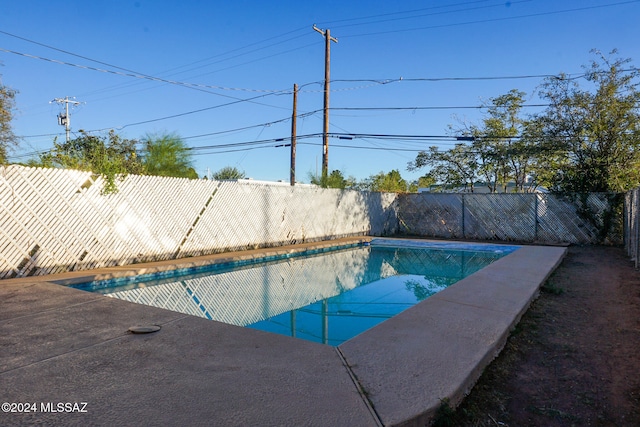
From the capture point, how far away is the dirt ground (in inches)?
92.4

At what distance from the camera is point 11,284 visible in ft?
17.7

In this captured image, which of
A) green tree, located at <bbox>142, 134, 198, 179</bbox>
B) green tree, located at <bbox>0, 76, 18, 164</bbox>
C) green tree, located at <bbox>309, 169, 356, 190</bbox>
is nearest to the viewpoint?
green tree, located at <bbox>0, 76, 18, 164</bbox>

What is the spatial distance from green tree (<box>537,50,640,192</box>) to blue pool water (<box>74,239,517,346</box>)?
16.5ft

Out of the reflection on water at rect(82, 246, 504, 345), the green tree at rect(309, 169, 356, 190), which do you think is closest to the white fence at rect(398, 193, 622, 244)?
the green tree at rect(309, 169, 356, 190)

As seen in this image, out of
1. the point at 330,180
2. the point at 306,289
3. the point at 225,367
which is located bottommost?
the point at 306,289

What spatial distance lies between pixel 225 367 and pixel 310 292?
4.09 m

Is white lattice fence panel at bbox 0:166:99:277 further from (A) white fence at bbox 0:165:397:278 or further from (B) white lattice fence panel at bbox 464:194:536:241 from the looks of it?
(B) white lattice fence panel at bbox 464:194:536:241

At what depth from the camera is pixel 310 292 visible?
6688mm

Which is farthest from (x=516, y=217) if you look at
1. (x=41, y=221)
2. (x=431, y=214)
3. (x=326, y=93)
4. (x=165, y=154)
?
(x=41, y=221)

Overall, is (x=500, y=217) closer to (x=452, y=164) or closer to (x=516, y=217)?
(x=516, y=217)

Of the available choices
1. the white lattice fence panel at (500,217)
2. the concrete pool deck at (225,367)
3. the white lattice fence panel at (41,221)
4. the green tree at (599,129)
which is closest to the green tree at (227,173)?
the white lattice fence panel at (500,217)

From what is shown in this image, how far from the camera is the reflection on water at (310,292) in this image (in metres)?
4.87

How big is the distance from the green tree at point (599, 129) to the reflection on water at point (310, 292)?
18.3 ft

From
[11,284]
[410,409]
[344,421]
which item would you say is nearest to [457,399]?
[410,409]
